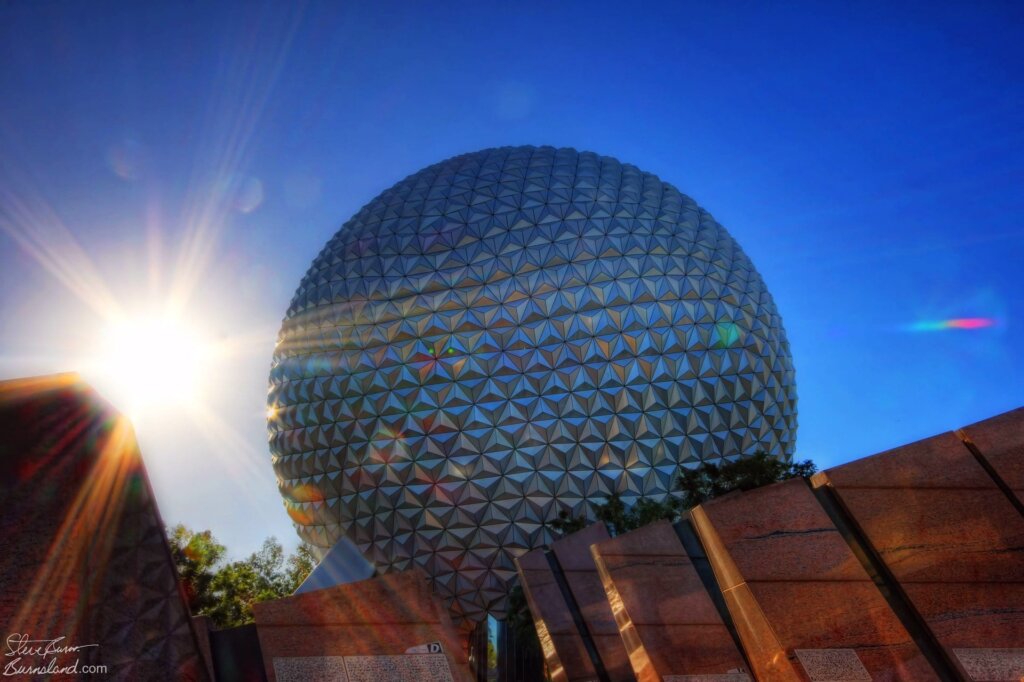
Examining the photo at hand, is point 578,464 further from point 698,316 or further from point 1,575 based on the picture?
point 1,575

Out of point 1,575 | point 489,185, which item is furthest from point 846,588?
point 489,185

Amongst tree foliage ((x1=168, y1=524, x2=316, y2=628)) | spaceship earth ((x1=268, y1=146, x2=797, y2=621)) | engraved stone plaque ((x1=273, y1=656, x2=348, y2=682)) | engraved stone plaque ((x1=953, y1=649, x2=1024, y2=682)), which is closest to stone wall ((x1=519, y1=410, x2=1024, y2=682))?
engraved stone plaque ((x1=953, y1=649, x2=1024, y2=682))

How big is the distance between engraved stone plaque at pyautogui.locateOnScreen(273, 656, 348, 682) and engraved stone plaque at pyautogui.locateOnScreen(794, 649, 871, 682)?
490 centimetres

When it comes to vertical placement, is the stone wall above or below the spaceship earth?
below

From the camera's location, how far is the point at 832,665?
17.1 ft

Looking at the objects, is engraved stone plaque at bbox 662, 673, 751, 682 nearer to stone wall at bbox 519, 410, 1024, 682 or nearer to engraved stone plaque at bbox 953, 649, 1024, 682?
stone wall at bbox 519, 410, 1024, 682

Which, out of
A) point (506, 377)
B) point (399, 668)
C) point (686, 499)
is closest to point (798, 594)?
point (399, 668)

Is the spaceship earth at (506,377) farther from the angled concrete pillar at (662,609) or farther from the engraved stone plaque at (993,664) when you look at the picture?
the engraved stone plaque at (993,664)

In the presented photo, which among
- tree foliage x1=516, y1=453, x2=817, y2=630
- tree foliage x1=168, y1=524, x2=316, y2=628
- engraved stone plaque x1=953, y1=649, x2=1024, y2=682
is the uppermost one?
tree foliage x1=168, y1=524, x2=316, y2=628

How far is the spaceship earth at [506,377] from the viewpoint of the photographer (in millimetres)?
16125

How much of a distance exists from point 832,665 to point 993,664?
4.40 ft

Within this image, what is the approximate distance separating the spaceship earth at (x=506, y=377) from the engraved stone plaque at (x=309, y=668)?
31.9ft

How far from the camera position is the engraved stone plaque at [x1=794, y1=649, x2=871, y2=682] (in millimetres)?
5160

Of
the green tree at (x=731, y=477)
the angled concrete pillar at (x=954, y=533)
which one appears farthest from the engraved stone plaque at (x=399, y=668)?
the green tree at (x=731, y=477)
